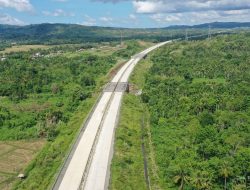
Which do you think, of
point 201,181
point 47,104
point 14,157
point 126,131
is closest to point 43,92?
point 47,104

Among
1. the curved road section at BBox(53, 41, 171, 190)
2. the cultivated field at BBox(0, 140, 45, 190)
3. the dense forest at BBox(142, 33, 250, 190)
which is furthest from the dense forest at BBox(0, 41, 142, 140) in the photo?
the dense forest at BBox(142, 33, 250, 190)

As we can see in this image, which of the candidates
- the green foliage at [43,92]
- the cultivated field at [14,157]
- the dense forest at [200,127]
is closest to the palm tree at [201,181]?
the dense forest at [200,127]

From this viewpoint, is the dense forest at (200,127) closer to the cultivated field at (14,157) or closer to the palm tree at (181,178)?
the palm tree at (181,178)

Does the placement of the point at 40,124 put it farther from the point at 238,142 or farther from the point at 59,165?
the point at 238,142

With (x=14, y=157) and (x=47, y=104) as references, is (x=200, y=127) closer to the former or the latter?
(x=14, y=157)

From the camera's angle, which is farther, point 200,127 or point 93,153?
point 200,127
